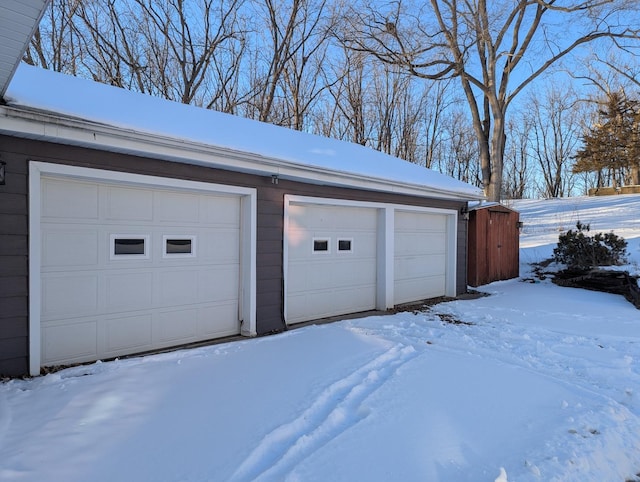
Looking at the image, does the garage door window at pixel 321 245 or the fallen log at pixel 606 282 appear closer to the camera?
the garage door window at pixel 321 245

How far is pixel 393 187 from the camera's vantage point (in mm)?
7488

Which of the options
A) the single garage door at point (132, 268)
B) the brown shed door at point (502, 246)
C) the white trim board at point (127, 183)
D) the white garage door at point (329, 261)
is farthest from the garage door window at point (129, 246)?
the brown shed door at point (502, 246)

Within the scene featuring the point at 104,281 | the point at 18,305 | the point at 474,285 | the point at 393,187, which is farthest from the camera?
the point at 474,285

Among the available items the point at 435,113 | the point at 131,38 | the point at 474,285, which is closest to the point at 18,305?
the point at 474,285

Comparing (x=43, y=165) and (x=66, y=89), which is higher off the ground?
(x=66, y=89)

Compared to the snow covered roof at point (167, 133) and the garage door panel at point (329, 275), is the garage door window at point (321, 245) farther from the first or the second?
the snow covered roof at point (167, 133)

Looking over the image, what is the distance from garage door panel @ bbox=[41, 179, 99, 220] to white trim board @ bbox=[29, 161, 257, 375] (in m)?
0.10

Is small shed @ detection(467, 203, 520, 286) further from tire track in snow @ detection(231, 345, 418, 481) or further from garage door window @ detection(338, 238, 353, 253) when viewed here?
tire track in snow @ detection(231, 345, 418, 481)

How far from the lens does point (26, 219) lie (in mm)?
3906

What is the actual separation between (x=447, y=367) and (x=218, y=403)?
7.62ft

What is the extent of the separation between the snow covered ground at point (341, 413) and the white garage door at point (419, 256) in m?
2.81

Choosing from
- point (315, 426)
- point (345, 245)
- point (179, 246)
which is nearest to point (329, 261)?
point (345, 245)

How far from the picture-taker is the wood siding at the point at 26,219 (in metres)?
3.80

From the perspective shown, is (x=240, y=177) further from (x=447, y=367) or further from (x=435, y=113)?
(x=435, y=113)
